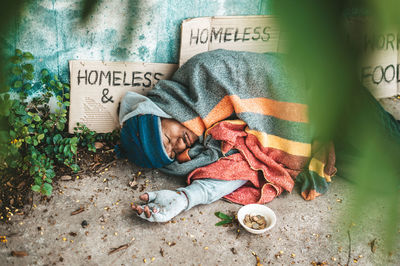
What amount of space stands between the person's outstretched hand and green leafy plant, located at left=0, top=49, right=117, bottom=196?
0.48 meters

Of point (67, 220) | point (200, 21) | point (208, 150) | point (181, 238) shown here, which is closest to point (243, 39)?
point (200, 21)

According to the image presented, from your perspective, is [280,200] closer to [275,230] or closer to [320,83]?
[275,230]

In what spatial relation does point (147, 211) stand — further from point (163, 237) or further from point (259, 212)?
point (259, 212)

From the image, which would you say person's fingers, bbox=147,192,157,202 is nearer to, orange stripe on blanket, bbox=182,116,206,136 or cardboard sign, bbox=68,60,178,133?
orange stripe on blanket, bbox=182,116,206,136

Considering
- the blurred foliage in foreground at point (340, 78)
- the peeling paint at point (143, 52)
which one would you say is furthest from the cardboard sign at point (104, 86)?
the blurred foliage in foreground at point (340, 78)

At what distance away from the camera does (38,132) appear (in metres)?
1.85

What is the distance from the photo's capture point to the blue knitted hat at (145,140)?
1829 mm

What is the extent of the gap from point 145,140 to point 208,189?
0.45 metres

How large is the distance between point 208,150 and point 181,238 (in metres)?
0.54

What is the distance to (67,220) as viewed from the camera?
1655mm

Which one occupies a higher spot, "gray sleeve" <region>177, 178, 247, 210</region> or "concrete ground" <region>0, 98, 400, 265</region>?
"gray sleeve" <region>177, 178, 247, 210</region>

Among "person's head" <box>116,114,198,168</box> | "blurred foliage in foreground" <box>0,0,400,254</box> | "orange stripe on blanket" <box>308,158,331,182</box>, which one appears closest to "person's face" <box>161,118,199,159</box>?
"person's head" <box>116,114,198,168</box>

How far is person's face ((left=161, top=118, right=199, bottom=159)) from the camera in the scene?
1.91 meters

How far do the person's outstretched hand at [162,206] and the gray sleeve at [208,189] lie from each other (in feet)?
0.13
